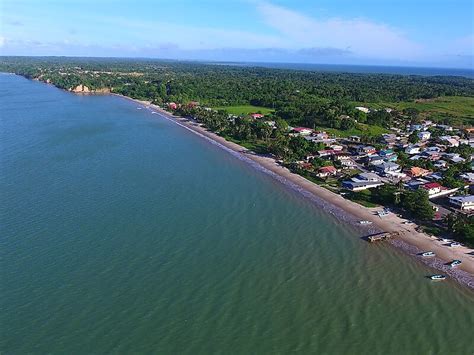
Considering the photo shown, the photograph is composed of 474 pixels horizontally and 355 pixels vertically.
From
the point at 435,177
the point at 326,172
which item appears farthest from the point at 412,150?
the point at 326,172

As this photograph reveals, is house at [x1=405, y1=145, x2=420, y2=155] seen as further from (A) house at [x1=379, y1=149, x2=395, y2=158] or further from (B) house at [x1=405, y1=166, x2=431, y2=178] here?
(B) house at [x1=405, y1=166, x2=431, y2=178]

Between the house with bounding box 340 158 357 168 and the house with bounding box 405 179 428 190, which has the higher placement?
the house with bounding box 405 179 428 190

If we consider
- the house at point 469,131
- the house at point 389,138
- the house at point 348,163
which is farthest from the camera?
the house at point 469,131

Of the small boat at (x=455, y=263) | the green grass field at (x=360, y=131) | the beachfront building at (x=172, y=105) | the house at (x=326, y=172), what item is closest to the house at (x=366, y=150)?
the house at (x=326, y=172)

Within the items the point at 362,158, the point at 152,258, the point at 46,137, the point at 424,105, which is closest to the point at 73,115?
the point at 46,137

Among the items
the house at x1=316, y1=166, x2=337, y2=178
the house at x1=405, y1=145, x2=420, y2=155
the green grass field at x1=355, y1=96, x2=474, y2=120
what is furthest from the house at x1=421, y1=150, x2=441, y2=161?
the green grass field at x1=355, y1=96, x2=474, y2=120

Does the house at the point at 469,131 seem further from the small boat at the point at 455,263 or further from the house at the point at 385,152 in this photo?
the small boat at the point at 455,263

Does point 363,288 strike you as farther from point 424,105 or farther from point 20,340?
point 424,105
